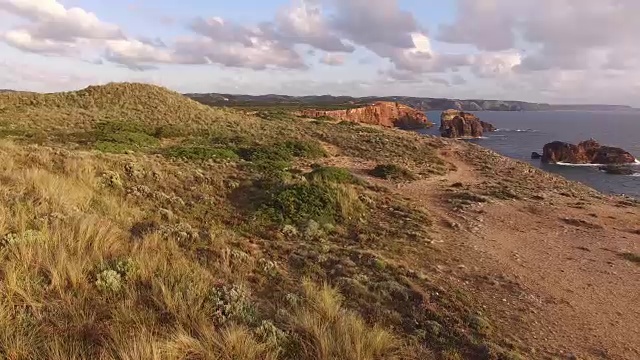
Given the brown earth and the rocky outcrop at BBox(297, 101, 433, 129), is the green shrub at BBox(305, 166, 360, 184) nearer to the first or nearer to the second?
the brown earth

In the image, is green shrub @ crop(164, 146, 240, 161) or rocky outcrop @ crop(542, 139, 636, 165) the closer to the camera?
green shrub @ crop(164, 146, 240, 161)

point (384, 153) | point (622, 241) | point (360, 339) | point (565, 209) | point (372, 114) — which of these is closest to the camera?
point (360, 339)

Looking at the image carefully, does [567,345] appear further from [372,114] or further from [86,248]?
[372,114]

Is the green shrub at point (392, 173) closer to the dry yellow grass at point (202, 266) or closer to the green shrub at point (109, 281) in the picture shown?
the dry yellow grass at point (202, 266)

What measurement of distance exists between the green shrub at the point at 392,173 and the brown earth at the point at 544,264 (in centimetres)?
95

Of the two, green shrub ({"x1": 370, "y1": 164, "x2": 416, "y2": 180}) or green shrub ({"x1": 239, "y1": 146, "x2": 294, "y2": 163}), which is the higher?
green shrub ({"x1": 239, "y1": 146, "x2": 294, "y2": 163})

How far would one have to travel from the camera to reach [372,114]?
95938mm

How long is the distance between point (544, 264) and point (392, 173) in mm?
10511

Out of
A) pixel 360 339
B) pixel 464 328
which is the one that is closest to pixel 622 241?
pixel 464 328

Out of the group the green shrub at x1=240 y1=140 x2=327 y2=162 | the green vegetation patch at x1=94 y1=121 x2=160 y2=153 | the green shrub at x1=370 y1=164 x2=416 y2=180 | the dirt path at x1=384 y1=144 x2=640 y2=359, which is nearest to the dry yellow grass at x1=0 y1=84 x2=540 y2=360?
the dirt path at x1=384 y1=144 x2=640 y2=359

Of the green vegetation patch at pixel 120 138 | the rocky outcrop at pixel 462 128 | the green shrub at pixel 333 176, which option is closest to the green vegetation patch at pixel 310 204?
the green shrub at pixel 333 176

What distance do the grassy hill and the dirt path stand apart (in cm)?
46

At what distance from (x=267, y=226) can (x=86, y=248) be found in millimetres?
4966

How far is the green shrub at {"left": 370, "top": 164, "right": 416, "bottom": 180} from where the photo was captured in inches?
781
